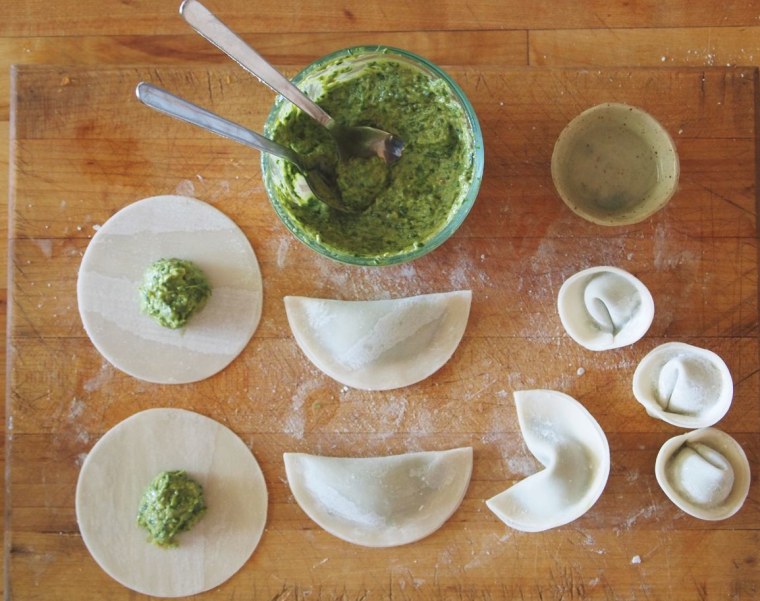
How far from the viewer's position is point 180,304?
1570mm

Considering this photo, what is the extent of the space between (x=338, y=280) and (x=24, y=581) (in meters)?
0.95

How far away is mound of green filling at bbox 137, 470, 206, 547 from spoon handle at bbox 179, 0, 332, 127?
2.73ft

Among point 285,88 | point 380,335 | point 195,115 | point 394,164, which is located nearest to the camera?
point 195,115

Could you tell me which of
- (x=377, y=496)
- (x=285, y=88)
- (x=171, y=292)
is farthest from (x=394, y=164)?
(x=377, y=496)

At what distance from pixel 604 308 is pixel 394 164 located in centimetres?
56

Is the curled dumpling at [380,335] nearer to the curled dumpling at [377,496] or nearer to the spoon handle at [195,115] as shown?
the curled dumpling at [377,496]

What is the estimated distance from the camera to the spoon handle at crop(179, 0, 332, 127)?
3.80 feet

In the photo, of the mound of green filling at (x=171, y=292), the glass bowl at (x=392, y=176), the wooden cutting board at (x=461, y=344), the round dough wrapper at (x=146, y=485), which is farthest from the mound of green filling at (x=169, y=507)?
the glass bowl at (x=392, y=176)

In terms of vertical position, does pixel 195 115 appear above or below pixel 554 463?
above

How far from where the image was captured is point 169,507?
157 centimetres

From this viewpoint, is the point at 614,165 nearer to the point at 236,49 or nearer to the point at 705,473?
the point at 705,473

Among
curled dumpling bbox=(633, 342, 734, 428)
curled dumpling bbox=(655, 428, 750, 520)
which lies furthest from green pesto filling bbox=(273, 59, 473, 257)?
curled dumpling bbox=(655, 428, 750, 520)

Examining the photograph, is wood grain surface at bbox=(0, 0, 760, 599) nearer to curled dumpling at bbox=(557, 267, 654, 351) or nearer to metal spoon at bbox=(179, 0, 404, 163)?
curled dumpling at bbox=(557, 267, 654, 351)

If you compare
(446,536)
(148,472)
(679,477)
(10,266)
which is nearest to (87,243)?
(10,266)
